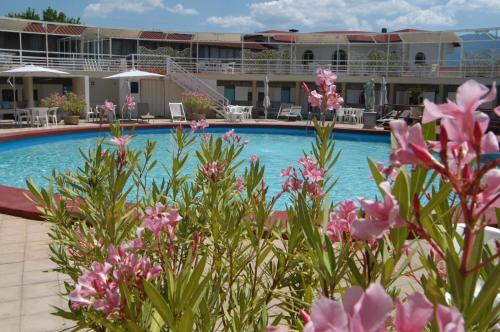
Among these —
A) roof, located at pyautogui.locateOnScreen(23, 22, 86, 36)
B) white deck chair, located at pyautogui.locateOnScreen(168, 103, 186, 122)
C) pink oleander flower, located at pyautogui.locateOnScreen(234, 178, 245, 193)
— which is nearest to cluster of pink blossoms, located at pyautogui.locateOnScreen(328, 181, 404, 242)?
pink oleander flower, located at pyautogui.locateOnScreen(234, 178, 245, 193)

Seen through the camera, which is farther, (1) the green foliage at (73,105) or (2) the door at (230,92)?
(2) the door at (230,92)

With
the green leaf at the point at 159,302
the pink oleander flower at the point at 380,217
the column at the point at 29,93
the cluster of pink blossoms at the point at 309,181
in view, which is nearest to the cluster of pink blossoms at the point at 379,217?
the pink oleander flower at the point at 380,217

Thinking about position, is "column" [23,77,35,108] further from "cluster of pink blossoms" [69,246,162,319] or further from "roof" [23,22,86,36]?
"cluster of pink blossoms" [69,246,162,319]

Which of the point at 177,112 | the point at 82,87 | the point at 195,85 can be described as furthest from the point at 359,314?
the point at 195,85

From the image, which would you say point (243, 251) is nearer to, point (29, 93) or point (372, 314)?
point (372, 314)

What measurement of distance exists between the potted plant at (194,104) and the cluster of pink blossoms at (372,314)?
1936cm

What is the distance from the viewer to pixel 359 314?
482mm

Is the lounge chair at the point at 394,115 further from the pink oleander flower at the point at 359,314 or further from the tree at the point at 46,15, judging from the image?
the tree at the point at 46,15

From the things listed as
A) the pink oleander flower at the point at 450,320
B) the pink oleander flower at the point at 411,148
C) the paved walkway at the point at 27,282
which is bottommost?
the paved walkway at the point at 27,282

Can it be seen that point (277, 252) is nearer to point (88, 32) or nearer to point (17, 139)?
point (17, 139)

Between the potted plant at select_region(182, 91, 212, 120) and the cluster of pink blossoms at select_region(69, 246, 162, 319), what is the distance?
61.1 ft

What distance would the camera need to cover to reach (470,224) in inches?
27.2

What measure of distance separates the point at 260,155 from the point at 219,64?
36.8 ft

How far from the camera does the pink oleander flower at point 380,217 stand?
0.68 meters
